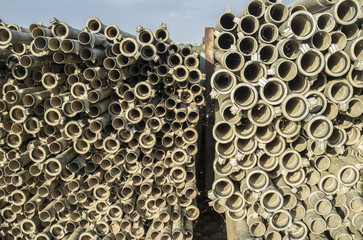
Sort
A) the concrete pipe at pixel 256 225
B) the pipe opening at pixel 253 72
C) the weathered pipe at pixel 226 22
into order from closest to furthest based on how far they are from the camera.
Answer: the pipe opening at pixel 253 72, the concrete pipe at pixel 256 225, the weathered pipe at pixel 226 22

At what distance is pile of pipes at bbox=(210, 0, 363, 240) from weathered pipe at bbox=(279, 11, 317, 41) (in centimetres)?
1

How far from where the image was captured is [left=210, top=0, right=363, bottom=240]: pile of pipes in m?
2.56

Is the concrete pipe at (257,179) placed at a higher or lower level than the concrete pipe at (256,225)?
higher

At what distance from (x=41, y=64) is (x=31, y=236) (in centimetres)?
273

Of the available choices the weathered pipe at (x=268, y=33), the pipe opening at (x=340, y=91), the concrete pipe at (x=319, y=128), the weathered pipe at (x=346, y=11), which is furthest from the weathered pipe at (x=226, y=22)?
the concrete pipe at (x=319, y=128)

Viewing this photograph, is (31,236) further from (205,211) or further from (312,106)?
(312,106)

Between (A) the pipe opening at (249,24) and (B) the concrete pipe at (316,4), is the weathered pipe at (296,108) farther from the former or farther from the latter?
(B) the concrete pipe at (316,4)

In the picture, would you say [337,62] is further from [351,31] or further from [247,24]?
[247,24]

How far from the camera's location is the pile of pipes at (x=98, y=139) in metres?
3.26

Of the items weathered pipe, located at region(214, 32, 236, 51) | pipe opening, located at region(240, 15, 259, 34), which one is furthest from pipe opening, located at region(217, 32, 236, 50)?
pipe opening, located at region(240, 15, 259, 34)

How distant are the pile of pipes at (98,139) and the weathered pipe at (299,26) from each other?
1.45m

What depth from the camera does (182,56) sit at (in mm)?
3727

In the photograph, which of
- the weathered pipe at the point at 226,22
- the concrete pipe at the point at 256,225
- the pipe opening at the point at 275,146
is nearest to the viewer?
the pipe opening at the point at 275,146

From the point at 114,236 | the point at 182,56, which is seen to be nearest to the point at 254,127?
the point at 182,56
